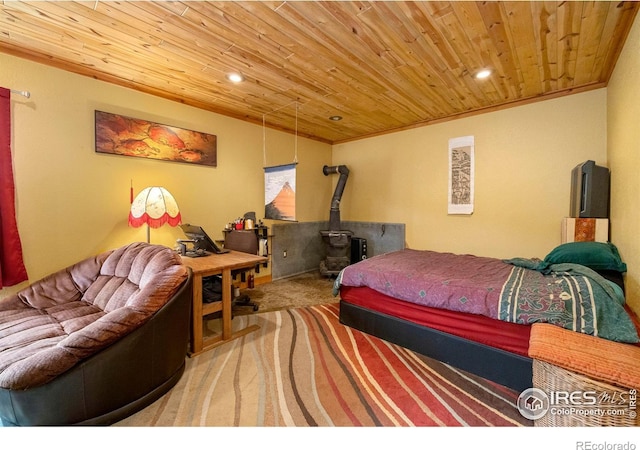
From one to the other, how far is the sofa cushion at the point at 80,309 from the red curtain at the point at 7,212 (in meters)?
0.32

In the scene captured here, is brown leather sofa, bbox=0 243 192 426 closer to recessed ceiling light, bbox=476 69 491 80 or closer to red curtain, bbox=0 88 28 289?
red curtain, bbox=0 88 28 289

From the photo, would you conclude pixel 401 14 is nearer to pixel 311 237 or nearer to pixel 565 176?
pixel 565 176

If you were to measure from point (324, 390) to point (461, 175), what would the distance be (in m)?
3.56

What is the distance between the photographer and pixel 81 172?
2742 mm

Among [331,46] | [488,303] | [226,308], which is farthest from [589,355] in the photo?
[331,46]

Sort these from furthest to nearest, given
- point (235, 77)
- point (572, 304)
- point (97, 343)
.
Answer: point (235, 77) → point (572, 304) → point (97, 343)

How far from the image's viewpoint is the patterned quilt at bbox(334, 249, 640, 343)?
1.57 meters

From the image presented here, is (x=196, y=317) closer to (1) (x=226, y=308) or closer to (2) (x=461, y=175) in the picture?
(1) (x=226, y=308)

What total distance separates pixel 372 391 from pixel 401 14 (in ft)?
8.82

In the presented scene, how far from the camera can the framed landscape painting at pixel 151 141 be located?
113 inches

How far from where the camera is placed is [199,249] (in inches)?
113

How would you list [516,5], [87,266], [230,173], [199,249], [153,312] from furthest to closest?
[230,173], [199,249], [87,266], [516,5], [153,312]

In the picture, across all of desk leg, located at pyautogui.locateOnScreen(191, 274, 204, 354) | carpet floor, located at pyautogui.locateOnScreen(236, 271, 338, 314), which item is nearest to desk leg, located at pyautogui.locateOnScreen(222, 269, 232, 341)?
desk leg, located at pyautogui.locateOnScreen(191, 274, 204, 354)
